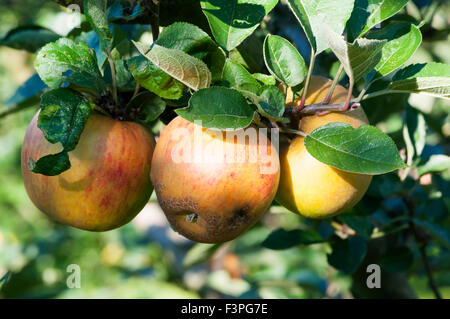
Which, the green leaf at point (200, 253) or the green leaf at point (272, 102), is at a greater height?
the green leaf at point (272, 102)

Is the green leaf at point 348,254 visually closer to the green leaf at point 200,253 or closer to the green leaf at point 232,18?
the green leaf at point 200,253

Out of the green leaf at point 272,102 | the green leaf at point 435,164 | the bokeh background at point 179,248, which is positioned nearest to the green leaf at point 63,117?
the green leaf at point 272,102

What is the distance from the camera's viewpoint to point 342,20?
23.1 inches

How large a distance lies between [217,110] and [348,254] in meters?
0.55

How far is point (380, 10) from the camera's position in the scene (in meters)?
0.63

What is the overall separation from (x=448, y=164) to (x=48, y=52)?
0.73 m

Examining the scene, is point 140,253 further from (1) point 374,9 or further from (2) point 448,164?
(1) point 374,9

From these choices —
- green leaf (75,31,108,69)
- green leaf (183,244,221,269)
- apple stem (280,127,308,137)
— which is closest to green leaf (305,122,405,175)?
apple stem (280,127,308,137)

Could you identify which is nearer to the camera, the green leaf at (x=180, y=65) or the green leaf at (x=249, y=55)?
the green leaf at (x=180, y=65)

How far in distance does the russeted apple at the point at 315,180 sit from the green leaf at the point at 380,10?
107 millimetres

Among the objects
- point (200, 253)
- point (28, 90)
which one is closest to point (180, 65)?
point (28, 90)

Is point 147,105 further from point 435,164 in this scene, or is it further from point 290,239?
point 435,164

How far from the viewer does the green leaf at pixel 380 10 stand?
62cm

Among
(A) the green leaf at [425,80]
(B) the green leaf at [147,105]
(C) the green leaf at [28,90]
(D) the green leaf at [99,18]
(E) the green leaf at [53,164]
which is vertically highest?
(D) the green leaf at [99,18]
